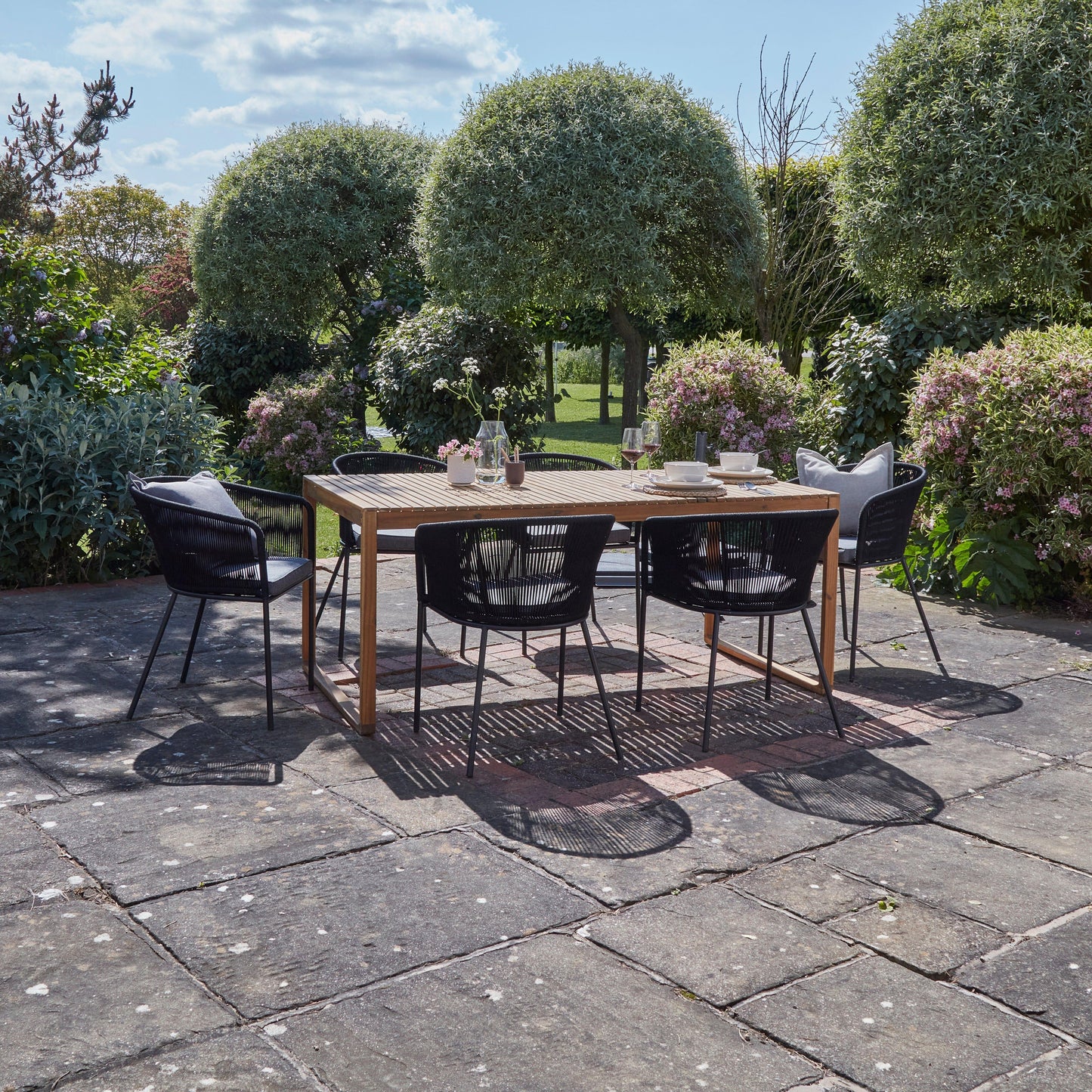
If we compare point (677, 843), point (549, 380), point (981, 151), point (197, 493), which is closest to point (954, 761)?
point (677, 843)

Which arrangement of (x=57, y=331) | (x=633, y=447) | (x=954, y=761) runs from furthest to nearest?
1. (x=57, y=331)
2. (x=633, y=447)
3. (x=954, y=761)

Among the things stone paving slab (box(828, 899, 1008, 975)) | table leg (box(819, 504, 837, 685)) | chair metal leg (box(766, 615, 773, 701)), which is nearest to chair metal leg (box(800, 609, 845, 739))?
chair metal leg (box(766, 615, 773, 701))

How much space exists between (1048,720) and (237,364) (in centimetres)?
1223

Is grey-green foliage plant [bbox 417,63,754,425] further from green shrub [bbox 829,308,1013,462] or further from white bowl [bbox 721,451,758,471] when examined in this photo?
white bowl [bbox 721,451,758,471]

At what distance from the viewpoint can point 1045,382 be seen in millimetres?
6258

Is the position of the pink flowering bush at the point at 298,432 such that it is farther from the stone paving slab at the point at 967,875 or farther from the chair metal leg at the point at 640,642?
the stone paving slab at the point at 967,875

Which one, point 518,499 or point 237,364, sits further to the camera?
point 237,364

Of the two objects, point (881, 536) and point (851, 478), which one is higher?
point (851, 478)

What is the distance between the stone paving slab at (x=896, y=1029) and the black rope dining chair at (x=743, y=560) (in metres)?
1.63

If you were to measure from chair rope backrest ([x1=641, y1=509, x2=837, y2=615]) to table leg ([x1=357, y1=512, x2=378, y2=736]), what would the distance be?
1042 millimetres

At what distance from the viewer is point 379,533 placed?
5.54 metres

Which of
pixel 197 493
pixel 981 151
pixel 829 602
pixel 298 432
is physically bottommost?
pixel 829 602

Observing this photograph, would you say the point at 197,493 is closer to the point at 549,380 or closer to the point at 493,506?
the point at 493,506

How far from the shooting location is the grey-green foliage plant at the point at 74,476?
6672 mm
